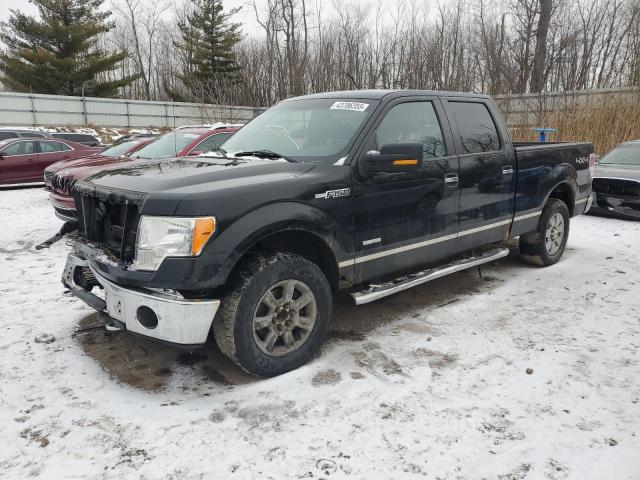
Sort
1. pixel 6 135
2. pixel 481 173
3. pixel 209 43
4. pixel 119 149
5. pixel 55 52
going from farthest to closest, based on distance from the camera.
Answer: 1. pixel 209 43
2. pixel 55 52
3. pixel 6 135
4. pixel 119 149
5. pixel 481 173

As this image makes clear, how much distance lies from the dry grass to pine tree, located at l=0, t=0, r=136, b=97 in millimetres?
32257

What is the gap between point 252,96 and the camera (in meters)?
30.5

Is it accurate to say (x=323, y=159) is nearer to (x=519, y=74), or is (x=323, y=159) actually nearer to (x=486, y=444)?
(x=486, y=444)

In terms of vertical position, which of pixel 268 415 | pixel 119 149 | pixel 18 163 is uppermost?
pixel 119 149

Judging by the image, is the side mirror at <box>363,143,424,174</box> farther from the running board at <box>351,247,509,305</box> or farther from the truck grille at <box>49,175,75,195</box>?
the truck grille at <box>49,175,75,195</box>

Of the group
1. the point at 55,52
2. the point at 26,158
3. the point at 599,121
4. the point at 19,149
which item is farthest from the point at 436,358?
the point at 55,52

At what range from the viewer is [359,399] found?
3086 mm

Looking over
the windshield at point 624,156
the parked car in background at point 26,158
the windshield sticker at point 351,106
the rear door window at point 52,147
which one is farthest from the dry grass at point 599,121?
the parked car in background at point 26,158

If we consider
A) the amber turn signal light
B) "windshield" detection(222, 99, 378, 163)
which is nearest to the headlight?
the amber turn signal light

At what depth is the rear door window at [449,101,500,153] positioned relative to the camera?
15.3ft

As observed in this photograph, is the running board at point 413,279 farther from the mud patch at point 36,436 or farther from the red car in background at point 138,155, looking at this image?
the red car in background at point 138,155

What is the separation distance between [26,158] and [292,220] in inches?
522

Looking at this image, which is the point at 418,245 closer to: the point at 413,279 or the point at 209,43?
the point at 413,279

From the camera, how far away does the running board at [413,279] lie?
149 inches
